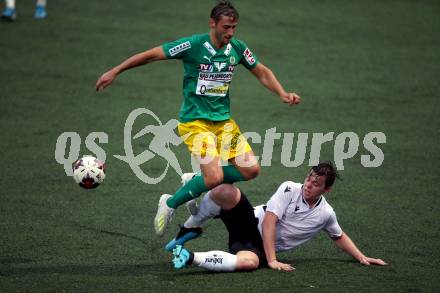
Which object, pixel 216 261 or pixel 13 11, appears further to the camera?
pixel 13 11

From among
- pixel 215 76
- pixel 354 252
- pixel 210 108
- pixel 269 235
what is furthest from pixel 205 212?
pixel 354 252

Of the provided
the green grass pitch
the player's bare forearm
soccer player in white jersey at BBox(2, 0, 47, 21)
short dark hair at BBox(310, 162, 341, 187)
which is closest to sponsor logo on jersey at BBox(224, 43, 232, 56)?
short dark hair at BBox(310, 162, 341, 187)

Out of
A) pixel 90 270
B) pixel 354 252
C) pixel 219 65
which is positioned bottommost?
pixel 90 270

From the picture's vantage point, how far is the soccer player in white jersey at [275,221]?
6.82 m

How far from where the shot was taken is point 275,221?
6.90 metres

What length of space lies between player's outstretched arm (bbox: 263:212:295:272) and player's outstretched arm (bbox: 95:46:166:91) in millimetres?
1578

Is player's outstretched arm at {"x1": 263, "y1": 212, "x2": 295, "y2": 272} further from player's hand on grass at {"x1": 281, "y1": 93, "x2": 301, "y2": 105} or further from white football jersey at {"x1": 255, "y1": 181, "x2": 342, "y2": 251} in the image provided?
player's hand on grass at {"x1": 281, "y1": 93, "x2": 301, "y2": 105}

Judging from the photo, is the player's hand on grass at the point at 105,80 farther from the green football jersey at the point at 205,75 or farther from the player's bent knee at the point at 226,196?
the player's bent knee at the point at 226,196

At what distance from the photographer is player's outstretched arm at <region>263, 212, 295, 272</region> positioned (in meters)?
6.82

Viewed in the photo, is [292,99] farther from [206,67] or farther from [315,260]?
[315,260]

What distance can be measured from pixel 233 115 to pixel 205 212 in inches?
191

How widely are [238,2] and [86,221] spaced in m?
10.4

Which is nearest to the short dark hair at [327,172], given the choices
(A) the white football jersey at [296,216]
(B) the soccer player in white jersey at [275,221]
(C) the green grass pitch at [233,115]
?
(B) the soccer player in white jersey at [275,221]

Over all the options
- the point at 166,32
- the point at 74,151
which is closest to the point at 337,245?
the point at 74,151
